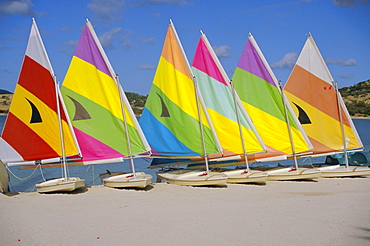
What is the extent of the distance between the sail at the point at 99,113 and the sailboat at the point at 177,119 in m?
1.50

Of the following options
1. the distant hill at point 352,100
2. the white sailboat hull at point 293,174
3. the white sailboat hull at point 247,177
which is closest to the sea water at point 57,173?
the white sailboat hull at point 293,174

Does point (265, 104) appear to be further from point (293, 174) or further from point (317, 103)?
point (293, 174)

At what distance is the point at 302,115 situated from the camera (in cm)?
2028

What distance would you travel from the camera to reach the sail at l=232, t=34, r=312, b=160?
19109 millimetres

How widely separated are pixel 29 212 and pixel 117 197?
287 cm

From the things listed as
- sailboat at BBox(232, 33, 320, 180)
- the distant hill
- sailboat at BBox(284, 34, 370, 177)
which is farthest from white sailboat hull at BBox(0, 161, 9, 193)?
the distant hill

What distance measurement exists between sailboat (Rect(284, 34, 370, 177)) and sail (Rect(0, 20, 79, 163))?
8691mm

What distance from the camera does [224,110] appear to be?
61.2 feet

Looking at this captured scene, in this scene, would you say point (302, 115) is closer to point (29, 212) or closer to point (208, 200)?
point (208, 200)

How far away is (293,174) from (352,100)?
76858mm

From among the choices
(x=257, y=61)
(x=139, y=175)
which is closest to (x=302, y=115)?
(x=257, y=61)

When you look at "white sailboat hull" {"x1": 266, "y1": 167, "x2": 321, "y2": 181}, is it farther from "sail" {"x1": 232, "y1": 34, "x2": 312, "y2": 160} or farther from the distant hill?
the distant hill

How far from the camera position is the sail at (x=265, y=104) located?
19.1 metres

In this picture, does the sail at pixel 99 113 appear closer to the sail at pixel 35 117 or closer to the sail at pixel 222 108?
the sail at pixel 35 117
